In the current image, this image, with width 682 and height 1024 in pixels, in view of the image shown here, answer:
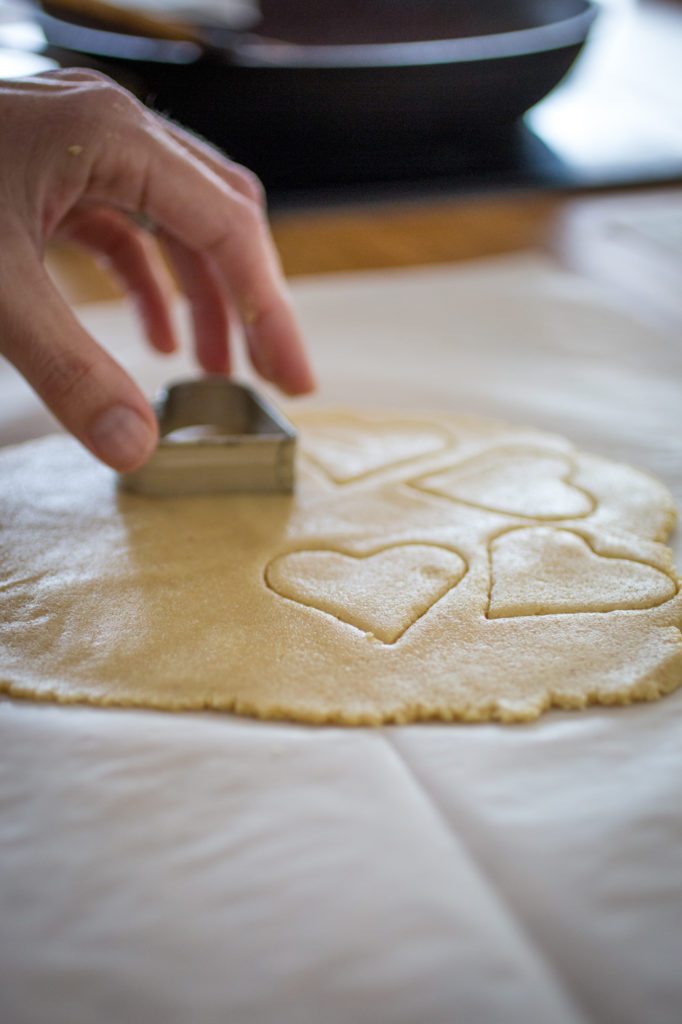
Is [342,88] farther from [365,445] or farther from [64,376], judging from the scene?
[64,376]

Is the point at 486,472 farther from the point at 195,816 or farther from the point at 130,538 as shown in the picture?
the point at 195,816

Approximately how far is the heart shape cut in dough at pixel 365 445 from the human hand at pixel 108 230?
0.08 metres

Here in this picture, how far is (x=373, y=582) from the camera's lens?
0.93 metres

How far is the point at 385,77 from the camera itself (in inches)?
68.6

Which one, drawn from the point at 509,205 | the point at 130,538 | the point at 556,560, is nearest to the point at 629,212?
the point at 509,205

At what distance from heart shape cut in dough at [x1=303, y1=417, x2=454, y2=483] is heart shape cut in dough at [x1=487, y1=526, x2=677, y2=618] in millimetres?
226

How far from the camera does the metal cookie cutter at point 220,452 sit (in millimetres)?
1031

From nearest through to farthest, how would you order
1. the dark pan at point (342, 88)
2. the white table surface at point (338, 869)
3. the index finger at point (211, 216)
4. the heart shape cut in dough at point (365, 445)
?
1. the white table surface at point (338, 869)
2. the index finger at point (211, 216)
3. the heart shape cut in dough at point (365, 445)
4. the dark pan at point (342, 88)

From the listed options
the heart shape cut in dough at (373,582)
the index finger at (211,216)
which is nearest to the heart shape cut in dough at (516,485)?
the heart shape cut in dough at (373,582)

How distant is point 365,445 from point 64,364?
0.48 meters

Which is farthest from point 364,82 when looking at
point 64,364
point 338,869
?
point 338,869

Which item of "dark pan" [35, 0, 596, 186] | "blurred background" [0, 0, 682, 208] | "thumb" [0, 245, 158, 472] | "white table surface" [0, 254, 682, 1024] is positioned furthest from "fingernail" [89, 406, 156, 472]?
"dark pan" [35, 0, 596, 186]

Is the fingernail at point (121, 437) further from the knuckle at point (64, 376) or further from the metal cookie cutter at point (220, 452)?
the metal cookie cutter at point (220, 452)

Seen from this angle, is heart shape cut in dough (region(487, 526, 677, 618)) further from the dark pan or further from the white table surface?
the dark pan
